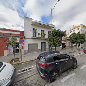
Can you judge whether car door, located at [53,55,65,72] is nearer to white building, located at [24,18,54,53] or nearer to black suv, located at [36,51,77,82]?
black suv, located at [36,51,77,82]

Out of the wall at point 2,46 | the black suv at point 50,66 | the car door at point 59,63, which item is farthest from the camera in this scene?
the wall at point 2,46

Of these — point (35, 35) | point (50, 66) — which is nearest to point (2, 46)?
point (35, 35)

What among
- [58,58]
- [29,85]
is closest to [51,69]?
[58,58]

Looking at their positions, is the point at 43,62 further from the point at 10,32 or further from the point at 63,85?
the point at 10,32

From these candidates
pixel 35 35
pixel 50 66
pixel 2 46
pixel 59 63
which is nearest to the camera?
pixel 50 66

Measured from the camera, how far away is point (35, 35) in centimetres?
2336

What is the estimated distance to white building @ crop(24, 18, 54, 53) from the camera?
2183cm

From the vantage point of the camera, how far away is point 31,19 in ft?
73.1

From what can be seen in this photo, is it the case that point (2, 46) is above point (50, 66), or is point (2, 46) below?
above

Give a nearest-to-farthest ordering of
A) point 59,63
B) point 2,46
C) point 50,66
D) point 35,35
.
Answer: point 50,66 < point 59,63 < point 2,46 < point 35,35

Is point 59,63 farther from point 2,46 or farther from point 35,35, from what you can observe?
point 35,35

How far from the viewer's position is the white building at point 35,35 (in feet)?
71.6

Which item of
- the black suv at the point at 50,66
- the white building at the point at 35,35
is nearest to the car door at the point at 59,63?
the black suv at the point at 50,66

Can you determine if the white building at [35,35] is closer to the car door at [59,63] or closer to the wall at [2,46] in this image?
the wall at [2,46]
